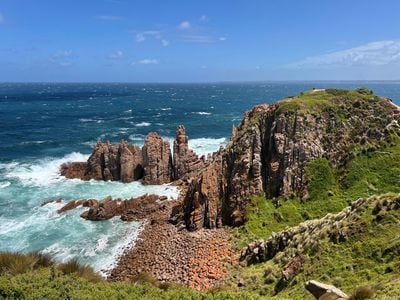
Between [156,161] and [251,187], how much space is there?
836 inches

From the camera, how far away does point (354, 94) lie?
194 ft

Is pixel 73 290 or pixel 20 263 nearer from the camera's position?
pixel 73 290

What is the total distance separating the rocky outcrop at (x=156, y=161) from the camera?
64.2 meters

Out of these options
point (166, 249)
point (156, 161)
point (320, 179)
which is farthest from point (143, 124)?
point (166, 249)

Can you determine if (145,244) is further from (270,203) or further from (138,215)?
(270,203)

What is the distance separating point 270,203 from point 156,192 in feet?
65.7

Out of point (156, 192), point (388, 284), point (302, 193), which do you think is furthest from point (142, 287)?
point (156, 192)

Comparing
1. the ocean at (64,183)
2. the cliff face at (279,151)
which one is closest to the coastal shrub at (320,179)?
the cliff face at (279,151)

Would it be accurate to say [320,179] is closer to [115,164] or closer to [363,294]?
[363,294]

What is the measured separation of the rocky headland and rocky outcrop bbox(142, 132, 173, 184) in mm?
7462

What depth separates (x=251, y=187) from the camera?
48500 mm

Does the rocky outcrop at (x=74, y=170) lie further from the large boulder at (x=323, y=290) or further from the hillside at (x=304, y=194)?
the large boulder at (x=323, y=290)

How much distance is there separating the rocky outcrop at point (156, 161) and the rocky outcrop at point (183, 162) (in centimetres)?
123

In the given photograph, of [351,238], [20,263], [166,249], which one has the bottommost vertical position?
[166,249]
